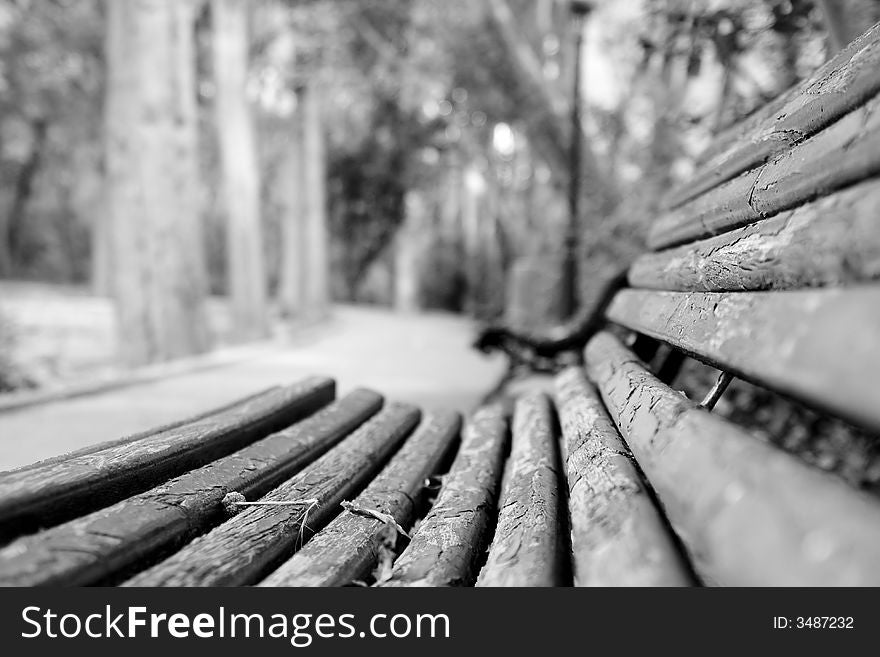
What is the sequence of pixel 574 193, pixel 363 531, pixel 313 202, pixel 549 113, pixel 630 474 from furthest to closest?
pixel 313 202, pixel 549 113, pixel 574 193, pixel 363 531, pixel 630 474

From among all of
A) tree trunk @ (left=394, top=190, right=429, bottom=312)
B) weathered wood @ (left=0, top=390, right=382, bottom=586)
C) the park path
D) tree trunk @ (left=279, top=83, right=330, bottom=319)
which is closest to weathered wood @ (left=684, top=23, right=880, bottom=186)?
weathered wood @ (left=0, top=390, right=382, bottom=586)

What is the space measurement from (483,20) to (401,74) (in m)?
1.88

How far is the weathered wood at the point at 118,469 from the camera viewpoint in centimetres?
98

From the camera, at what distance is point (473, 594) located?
898 millimetres

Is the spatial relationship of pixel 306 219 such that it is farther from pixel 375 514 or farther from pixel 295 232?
pixel 375 514

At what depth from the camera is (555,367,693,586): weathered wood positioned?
77 cm

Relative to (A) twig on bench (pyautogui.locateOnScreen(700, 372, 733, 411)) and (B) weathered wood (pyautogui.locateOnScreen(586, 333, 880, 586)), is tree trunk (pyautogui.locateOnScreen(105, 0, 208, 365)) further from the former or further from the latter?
(B) weathered wood (pyautogui.locateOnScreen(586, 333, 880, 586))

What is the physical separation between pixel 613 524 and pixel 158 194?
5.47 m

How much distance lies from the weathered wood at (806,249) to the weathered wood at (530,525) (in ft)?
1.70

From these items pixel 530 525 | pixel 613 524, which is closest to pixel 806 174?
pixel 613 524

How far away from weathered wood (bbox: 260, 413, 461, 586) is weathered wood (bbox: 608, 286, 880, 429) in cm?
67

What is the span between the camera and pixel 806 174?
0.88 metres

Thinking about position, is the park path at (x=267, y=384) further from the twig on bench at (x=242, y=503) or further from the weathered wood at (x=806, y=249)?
the weathered wood at (x=806, y=249)

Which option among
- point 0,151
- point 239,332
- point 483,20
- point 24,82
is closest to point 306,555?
point 239,332
